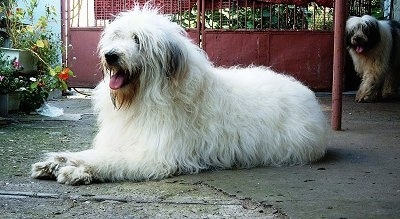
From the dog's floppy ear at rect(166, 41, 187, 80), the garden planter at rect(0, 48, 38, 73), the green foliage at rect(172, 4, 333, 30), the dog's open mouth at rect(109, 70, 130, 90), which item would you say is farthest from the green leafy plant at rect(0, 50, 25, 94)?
the green foliage at rect(172, 4, 333, 30)

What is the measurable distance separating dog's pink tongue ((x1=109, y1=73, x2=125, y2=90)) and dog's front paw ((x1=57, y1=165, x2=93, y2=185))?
22.4 inches

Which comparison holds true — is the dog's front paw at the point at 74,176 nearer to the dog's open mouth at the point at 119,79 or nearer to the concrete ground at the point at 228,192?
the concrete ground at the point at 228,192

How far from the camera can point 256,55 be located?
1127 cm

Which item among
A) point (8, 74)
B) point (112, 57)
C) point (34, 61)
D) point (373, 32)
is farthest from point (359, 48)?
point (112, 57)

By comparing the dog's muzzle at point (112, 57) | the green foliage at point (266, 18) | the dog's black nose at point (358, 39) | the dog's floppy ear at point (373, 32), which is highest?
the green foliage at point (266, 18)

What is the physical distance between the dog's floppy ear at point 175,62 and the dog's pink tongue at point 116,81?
30cm

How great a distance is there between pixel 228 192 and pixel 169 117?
0.77m

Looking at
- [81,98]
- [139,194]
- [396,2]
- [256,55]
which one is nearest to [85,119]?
[81,98]

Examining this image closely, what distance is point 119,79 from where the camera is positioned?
13.3ft

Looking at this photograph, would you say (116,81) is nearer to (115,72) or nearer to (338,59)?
(115,72)

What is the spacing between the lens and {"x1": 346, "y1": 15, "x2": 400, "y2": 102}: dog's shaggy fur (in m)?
10.0

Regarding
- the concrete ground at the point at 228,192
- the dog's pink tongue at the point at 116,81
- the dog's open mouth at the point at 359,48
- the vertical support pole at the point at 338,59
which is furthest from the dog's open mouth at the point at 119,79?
the dog's open mouth at the point at 359,48

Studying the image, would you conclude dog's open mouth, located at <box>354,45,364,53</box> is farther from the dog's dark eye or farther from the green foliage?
the dog's dark eye

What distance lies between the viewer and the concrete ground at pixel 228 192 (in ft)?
10.1
